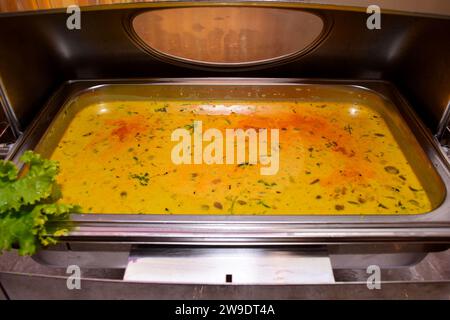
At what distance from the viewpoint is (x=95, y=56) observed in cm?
162

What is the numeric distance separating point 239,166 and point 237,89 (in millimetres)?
423

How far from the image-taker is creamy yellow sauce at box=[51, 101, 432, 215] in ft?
4.29

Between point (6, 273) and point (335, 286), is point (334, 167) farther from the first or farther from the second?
point (6, 273)

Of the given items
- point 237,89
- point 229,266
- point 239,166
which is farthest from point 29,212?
point 237,89

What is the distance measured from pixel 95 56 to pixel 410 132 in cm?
140

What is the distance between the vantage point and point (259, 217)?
1.12m

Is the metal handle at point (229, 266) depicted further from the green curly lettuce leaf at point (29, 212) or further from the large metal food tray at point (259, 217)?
the green curly lettuce leaf at point (29, 212)

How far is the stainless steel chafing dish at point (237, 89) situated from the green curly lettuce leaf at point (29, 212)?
61 millimetres

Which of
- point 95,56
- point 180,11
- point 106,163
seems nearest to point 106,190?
point 106,163

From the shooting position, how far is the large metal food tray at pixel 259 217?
Result: 107 centimetres

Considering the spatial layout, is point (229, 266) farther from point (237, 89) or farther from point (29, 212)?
point (237, 89)

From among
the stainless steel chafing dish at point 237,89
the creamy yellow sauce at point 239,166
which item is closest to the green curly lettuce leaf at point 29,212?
the stainless steel chafing dish at point 237,89

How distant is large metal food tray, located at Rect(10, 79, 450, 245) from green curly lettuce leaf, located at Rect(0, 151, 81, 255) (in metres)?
0.06

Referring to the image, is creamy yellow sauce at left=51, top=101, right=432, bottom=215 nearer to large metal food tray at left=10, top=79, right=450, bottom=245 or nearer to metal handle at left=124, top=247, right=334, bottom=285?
large metal food tray at left=10, top=79, right=450, bottom=245
